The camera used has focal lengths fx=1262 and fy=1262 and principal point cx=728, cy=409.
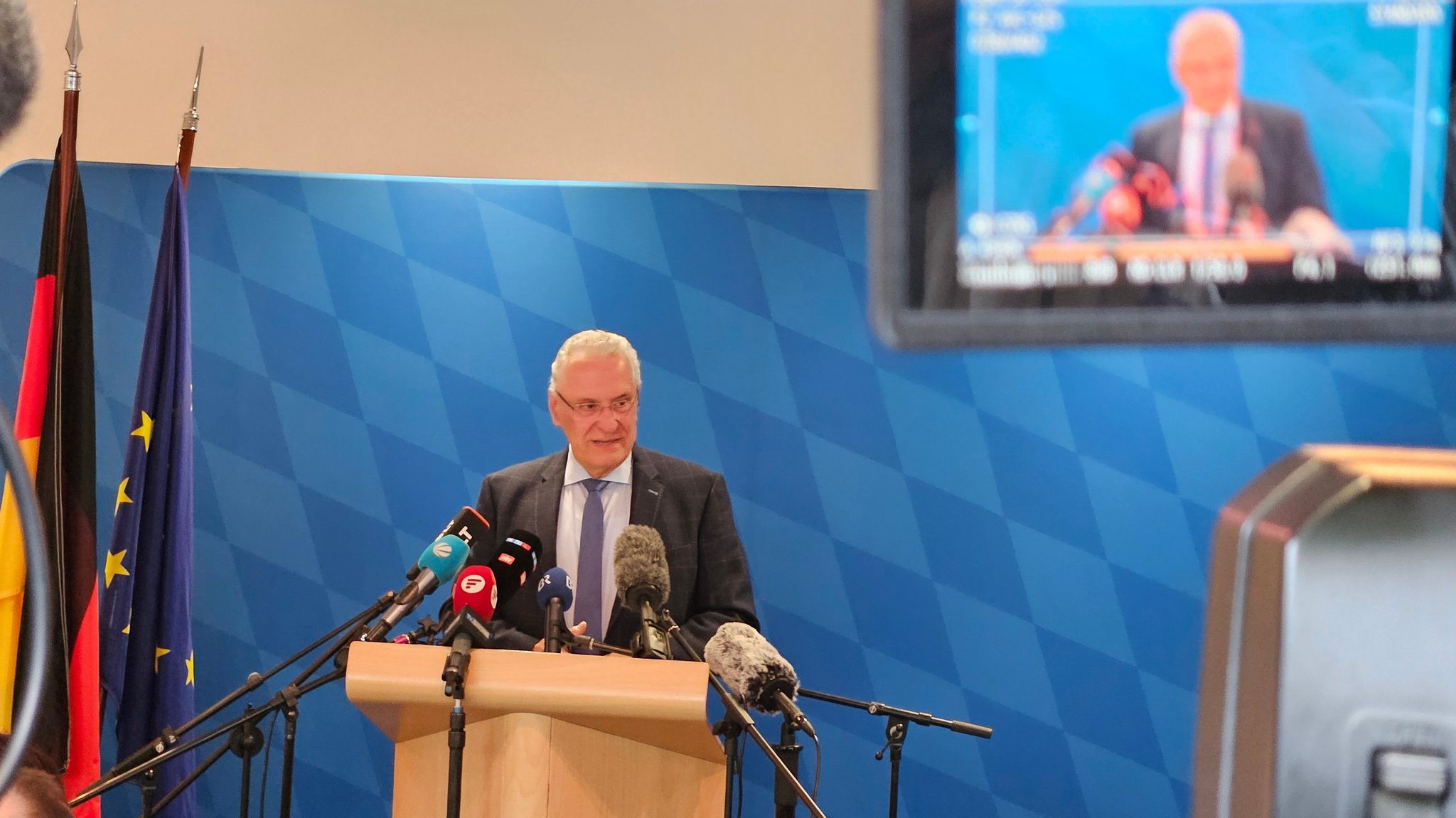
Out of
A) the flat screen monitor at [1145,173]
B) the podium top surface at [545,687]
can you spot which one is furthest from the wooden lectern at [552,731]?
the flat screen monitor at [1145,173]

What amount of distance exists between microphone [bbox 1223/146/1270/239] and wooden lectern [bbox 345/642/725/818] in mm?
1246

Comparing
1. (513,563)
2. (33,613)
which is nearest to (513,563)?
(513,563)

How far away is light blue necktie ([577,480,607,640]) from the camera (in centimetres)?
291

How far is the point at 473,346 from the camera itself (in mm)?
3695

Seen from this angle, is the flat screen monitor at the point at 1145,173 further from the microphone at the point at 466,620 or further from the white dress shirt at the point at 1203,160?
the microphone at the point at 466,620

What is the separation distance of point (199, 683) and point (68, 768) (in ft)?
1.85

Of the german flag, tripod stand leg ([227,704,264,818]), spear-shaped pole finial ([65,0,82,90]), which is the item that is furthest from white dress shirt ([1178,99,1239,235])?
spear-shaped pole finial ([65,0,82,90])

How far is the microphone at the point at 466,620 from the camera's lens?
1.65m

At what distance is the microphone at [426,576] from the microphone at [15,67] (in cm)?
273

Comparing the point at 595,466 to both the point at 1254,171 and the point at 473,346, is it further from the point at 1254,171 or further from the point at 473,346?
the point at 1254,171

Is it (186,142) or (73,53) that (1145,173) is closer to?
(186,142)

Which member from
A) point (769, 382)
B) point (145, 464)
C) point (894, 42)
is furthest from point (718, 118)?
point (894, 42)

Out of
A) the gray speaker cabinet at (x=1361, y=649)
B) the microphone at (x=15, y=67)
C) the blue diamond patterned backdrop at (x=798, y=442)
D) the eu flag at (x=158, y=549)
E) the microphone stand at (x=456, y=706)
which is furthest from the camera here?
the microphone at (x=15, y=67)

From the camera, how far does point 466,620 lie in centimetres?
178
